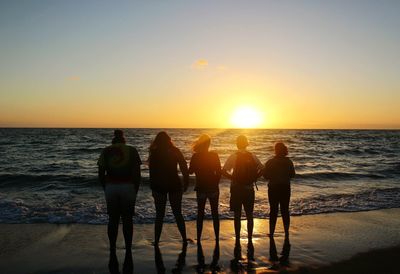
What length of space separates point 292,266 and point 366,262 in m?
1.29

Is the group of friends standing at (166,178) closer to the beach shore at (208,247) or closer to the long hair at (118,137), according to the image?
the long hair at (118,137)

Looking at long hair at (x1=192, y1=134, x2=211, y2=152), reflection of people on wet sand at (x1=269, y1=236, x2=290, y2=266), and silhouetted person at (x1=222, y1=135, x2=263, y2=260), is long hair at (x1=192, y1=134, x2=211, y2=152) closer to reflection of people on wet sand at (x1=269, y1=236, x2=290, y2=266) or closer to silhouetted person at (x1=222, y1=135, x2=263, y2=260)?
silhouetted person at (x1=222, y1=135, x2=263, y2=260)

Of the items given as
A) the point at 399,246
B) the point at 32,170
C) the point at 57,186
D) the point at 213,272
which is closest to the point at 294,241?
the point at 399,246

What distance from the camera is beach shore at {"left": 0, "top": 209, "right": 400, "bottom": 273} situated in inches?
213

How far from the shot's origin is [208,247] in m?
6.36

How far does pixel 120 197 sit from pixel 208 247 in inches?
78.4

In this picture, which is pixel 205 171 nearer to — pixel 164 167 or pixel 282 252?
pixel 164 167

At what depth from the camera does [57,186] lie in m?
15.3

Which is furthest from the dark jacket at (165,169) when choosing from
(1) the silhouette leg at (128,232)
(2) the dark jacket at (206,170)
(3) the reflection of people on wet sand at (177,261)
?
(3) the reflection of people on wet sand at (177,261)

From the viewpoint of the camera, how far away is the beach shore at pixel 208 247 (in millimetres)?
5422

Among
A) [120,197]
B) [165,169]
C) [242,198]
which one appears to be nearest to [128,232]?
[120,197]

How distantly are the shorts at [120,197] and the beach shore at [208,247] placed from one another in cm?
89

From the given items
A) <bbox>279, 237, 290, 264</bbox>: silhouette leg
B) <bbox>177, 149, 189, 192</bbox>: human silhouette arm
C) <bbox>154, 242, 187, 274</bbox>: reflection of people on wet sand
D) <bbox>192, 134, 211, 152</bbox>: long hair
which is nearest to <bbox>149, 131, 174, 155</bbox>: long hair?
<bbox>177, 149, 189, 192</bbox>: human silhouette arm

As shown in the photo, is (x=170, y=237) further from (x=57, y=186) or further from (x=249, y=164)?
(x=57, y=186)
